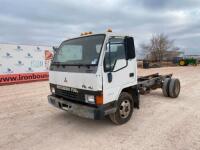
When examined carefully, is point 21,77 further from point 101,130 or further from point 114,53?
point 114,53

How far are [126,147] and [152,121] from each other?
5.21 feet

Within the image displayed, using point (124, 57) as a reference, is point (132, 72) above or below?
below

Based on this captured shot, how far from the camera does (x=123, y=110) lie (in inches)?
184

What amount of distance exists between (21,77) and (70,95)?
10.4 meters

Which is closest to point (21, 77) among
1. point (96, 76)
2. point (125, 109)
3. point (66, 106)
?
point (66, 106)

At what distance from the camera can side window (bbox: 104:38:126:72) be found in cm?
399

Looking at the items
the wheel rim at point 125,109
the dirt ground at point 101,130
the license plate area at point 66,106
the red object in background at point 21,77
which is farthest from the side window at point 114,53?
the red object in background at point 21,77

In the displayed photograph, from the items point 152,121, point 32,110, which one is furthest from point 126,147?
point 32,110

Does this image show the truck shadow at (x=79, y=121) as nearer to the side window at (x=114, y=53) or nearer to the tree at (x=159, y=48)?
the side window at (x=114, y=53)

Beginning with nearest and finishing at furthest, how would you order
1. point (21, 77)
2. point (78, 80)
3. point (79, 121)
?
point (78, 80), point (79, 121), point (21, 77)

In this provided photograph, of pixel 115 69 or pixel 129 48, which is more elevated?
pixel 129 48

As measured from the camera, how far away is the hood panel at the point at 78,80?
150 inches

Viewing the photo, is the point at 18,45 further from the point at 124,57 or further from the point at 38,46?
the point at 124,57

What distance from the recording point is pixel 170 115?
531 centimetres
